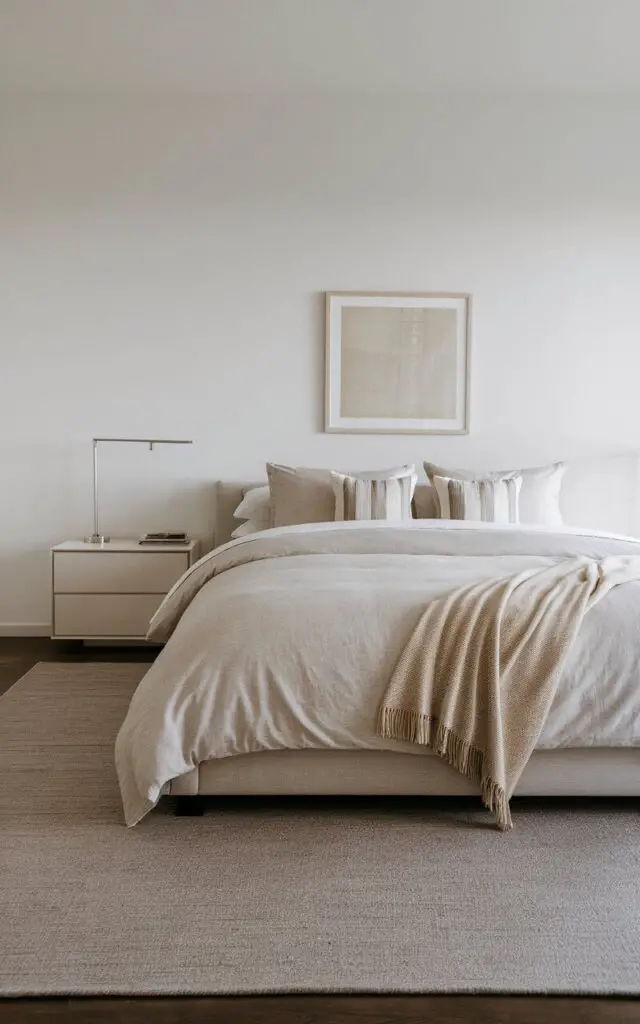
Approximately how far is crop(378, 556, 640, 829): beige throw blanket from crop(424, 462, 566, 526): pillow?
6.45 ft

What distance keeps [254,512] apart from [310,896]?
2761 millimetres

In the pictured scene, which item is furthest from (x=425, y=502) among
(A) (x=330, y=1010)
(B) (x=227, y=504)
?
(A) (x=330, y=1010)

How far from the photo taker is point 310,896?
2148 millimetres

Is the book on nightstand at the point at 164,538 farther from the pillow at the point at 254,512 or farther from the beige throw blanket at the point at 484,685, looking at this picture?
the beige throw blanket at the point at 484,685

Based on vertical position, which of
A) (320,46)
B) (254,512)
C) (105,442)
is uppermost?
(320,46)

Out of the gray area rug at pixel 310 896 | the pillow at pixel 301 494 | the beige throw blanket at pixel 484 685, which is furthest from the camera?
the pillow at pixel 301 494

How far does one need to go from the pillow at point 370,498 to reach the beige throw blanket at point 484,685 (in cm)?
172

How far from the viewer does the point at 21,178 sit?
5039mm

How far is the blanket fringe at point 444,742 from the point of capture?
2.48 meters

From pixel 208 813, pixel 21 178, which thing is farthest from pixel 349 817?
pixel 21 178

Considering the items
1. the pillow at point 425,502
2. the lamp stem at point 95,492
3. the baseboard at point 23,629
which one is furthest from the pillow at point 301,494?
the baseboard at point 23,629

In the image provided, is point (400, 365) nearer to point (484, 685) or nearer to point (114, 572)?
point (114, 572)

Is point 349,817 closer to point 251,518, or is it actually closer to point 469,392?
point 251,518

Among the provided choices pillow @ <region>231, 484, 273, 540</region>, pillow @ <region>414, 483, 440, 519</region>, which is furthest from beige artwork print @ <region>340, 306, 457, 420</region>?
pillow @ <region>231, 484, 273, 540</region>
